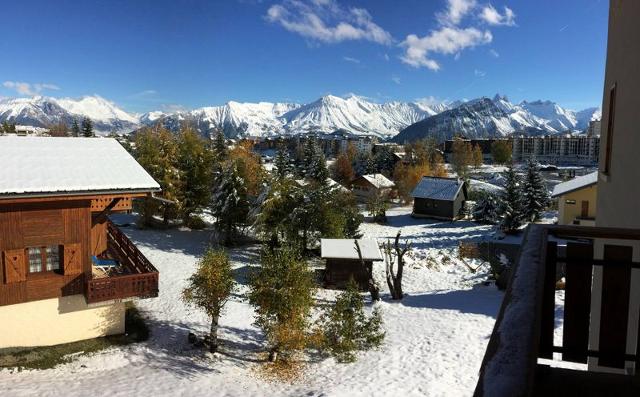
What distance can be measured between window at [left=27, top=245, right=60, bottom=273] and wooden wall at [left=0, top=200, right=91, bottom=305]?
29 centimetres

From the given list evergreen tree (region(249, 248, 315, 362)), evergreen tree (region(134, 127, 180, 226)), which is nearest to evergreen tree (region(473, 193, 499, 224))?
evergreen tree (region(134, 127, 180, 226))

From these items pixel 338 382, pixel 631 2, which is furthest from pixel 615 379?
pixel 338 382

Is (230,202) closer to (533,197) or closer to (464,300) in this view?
(464,300)

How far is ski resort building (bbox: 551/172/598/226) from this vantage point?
38.4 m

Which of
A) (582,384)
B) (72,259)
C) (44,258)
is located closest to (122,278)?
(72,259)

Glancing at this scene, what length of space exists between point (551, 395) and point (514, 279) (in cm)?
124

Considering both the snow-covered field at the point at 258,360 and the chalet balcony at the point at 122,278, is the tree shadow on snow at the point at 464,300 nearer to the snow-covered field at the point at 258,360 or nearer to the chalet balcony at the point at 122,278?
the snow-covered field at the point at 258,360

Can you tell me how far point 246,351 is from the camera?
62.8 feet

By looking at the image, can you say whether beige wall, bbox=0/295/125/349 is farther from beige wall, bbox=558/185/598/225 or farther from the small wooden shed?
beige wall, bbox=558/185/598/225

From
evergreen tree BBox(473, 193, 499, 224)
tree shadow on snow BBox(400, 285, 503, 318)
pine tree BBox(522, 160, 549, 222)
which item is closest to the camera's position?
tree shadow on snow BBox(400, 285, 503, 318)

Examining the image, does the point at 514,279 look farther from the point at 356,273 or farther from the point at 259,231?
the point at 259,231

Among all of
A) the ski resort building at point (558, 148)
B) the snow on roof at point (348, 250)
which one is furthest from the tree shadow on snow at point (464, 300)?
the ski resort building at point (558, 148)

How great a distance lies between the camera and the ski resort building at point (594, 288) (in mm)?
1816

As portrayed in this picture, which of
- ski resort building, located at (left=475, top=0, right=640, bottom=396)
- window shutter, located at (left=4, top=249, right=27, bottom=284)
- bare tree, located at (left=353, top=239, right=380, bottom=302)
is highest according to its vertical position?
ski resort building, located at (left=475, top=0, right=640, bottom=396)
